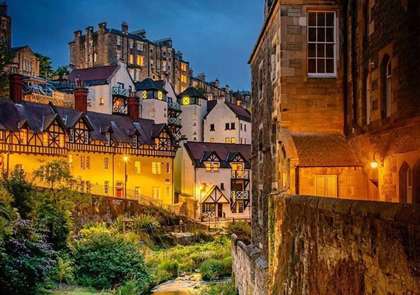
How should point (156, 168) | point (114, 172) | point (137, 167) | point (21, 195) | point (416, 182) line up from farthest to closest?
1. point (156, 168)
2. point (137, 167)
3. point (114, 172)
4. point (21, 195)
5. point (416, 182)

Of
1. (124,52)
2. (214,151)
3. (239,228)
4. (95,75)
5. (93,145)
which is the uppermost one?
(124,52)

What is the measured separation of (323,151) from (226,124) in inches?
2351

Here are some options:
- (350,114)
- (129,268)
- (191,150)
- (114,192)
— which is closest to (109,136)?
(114,192)

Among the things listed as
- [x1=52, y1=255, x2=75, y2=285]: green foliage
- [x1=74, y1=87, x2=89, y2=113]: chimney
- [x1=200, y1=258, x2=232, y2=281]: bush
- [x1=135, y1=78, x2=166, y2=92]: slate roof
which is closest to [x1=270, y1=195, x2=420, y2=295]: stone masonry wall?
[x1=52, y1=255, x2=75, y2=285]: green foliage

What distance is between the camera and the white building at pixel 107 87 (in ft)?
215

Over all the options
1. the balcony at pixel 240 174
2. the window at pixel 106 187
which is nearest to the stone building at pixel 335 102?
the window at pixel 106 187

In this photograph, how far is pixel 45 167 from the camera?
4312 cm

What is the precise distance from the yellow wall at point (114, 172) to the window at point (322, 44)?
111 feet

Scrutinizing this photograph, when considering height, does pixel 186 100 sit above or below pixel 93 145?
above

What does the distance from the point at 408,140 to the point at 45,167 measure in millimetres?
35850

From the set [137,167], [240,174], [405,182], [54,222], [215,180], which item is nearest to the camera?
[405,182]

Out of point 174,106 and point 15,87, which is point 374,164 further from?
point 174,106

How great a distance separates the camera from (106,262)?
1239 inches

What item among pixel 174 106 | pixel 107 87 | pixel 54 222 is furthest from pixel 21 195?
pixel 174 106
